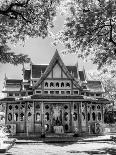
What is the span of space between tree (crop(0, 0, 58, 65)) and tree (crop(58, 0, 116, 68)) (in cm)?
130

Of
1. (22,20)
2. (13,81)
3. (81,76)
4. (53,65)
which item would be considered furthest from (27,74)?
(22,20)

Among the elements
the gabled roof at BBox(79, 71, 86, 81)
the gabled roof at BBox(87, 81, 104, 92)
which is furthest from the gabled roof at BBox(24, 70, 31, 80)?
the gabled roof at BBox(87, 81, 104, 92)

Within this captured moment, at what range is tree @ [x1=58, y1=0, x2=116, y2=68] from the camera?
1691cm

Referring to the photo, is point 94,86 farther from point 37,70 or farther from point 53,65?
point 37,70

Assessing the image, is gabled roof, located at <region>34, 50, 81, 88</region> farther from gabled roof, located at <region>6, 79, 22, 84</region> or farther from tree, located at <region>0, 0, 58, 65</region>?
tree, located at <region>0, 0, 58, 65</region>

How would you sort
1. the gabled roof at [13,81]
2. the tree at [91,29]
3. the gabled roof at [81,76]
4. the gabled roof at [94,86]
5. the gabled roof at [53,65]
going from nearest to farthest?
the tree at [91,29] → the gabled roof at [53,65] → the gabled roof at [94,86] → the gabled roof at [13,81] → the gabled roof at [81,76]

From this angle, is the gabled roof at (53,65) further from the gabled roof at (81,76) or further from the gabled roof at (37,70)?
the gabled roof at (81,76)

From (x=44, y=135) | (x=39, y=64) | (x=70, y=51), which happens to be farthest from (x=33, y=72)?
(x=70, y=51)

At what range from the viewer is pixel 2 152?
672 inches

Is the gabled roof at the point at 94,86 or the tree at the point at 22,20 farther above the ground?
the tree at the point at 22,20

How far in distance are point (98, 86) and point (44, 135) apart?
1568cm

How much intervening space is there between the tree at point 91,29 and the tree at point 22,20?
130 centimetres

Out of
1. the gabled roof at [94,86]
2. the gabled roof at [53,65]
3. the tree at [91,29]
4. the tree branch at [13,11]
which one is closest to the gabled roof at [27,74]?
the gabled roof at [53,65]

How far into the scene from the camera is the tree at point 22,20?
17273mm
